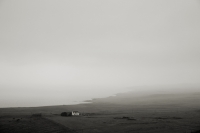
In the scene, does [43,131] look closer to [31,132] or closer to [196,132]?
[31,132]

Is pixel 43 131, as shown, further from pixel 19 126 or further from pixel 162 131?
pixel 162 131

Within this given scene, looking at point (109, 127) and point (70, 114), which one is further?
point (70, 114)

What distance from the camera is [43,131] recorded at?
23953 millimetres

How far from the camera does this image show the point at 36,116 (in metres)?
36.0

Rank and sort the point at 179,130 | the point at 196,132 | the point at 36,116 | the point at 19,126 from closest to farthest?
the point at 196,132 → the point at 179,130 → the point at 19,126 → the point at 36,116

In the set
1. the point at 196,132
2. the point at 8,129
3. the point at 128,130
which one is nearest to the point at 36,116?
the point at 8,129

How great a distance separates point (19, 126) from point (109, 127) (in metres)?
16.2

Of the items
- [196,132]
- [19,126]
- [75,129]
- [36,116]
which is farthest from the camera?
[36,116]

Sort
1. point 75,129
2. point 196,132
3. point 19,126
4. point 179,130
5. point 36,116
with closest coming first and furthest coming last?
1. point 196,132
2. point 179,130
3. point 75,129
4. point 19,126
5. point 36,116

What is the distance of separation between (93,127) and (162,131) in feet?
36.8

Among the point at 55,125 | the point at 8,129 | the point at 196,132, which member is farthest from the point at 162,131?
the point at 8,129

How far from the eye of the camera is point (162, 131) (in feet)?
74.8

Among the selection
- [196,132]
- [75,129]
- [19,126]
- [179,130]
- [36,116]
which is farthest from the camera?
[36,116]

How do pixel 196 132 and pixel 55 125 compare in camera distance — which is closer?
pixel 196 132
